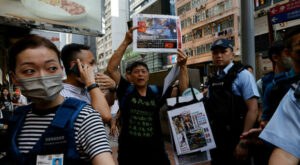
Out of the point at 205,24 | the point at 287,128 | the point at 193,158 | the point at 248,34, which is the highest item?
the point at 205,24

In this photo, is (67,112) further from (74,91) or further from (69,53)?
(69,53)

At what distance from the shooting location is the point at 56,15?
5664 millimetres

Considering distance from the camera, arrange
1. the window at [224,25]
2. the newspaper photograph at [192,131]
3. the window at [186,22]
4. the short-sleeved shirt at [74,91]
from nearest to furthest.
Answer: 1. the short-sleeved shirt at [74,91]
2. the newspaper photograph at [192,131]
3. the window at [224,25]
4. the window at [186,22]

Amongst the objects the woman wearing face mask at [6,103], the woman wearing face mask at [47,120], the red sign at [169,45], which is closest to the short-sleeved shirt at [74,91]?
the woman wearing face mask at [47,120]

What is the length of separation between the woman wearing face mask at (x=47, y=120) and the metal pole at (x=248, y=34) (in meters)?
3.65

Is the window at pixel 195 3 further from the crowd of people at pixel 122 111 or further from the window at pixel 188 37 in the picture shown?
the crowd of people at pixel 122 111

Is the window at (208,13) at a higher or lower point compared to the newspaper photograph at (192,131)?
higher

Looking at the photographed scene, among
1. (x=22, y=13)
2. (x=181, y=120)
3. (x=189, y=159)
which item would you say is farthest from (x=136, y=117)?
(x=22, y=13)

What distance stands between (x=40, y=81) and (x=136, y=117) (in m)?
1.55

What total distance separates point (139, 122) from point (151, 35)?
1.04 metres

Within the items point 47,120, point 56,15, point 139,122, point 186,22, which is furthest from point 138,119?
point 186,22

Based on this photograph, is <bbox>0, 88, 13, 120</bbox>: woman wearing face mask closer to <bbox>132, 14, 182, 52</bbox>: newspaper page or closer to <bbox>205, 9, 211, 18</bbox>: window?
<bbox>132, 14, 182, 52</bbox>: newspaper page

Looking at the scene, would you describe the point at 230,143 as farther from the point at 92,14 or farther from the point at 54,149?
the point at 92,14

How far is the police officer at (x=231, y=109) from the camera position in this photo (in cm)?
260
